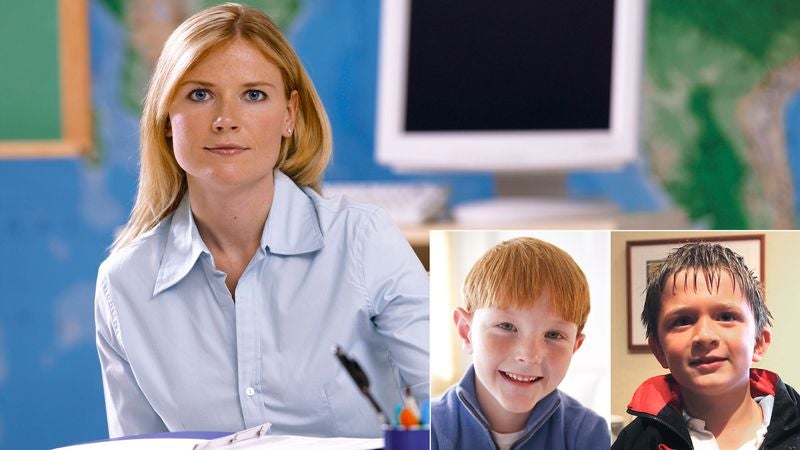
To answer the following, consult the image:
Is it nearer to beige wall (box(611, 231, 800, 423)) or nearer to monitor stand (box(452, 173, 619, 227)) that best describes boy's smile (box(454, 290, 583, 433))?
beige wall (box(611, 231, 800, 423))

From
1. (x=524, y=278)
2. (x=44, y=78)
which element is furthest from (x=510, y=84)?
(x=524, y=278)

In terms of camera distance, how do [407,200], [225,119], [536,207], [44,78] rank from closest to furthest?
[225,119], [536,207], [407,200], [44,78]

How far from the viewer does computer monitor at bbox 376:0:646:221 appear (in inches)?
98.8

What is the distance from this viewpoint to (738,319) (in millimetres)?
907

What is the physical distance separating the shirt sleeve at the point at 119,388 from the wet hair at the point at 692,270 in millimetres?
707

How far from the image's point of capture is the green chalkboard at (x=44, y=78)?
133 inches

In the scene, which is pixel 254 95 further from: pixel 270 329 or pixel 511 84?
pixel 511 84

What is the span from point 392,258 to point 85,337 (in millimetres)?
2231

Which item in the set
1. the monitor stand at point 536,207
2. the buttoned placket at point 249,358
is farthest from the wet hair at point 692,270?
the monitor stand at point 536,207

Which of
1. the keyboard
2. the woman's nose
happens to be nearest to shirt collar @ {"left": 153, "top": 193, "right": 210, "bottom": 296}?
the woman's nose

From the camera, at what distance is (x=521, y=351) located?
929mm

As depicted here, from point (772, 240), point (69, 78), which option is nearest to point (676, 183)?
point (69, 78)

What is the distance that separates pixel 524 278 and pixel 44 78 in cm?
278

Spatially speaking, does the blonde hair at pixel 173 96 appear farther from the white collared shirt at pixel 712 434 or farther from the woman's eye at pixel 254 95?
the white collared shirt at pixel 712 434
